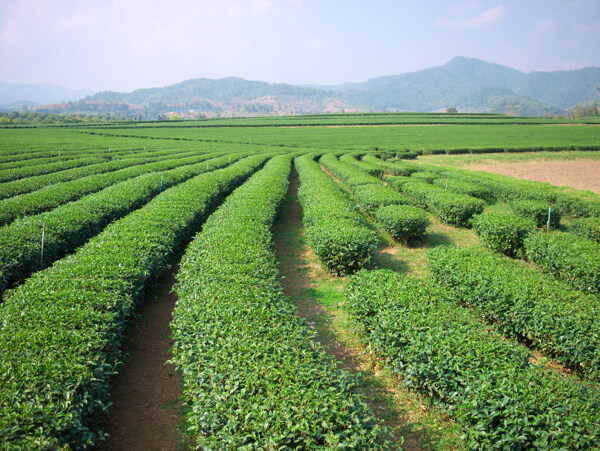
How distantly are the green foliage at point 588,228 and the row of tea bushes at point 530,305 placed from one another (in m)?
6.80

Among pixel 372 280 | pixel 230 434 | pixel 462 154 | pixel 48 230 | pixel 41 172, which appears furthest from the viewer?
pixel 462 154

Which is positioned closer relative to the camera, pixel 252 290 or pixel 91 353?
pixel 91 353

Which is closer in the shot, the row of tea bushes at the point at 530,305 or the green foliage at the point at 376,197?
the row of tea bushes at the point at 530,305

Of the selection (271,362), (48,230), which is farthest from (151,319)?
(271,362)

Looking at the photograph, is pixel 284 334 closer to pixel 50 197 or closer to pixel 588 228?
pixel 50 197

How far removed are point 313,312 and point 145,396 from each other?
14.2 feet

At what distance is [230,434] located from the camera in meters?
3.67

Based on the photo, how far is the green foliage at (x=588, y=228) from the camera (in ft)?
43.0

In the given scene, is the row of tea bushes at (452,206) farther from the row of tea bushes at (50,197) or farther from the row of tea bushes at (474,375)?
the row of tea bushes at (50,197)

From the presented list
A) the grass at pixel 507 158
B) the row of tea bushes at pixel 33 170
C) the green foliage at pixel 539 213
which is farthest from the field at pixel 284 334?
the grass at pixel 507 158

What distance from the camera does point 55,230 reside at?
984 cm

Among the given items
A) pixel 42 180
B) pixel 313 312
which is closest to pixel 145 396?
pixel 313 312

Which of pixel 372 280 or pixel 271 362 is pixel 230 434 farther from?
pixel 372 280

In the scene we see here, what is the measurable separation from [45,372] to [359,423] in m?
3.75
